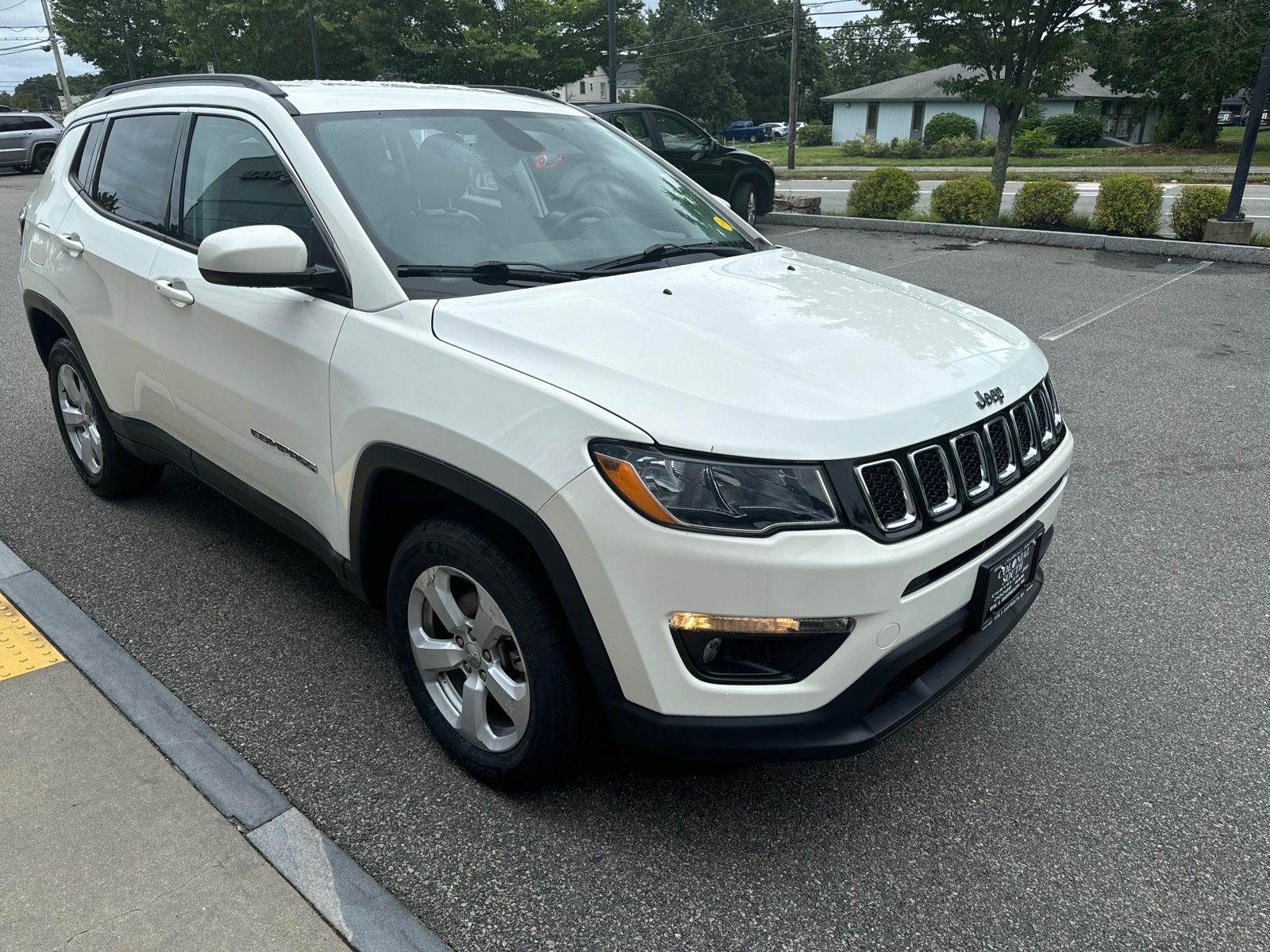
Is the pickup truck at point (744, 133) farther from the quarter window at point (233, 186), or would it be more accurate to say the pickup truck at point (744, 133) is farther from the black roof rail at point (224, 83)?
the quarter window at point (233, 186)

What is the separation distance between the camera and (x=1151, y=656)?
10.7 ft

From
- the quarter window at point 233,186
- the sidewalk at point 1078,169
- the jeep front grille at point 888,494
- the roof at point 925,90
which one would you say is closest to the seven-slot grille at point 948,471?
the jeep front grille at point 888,494

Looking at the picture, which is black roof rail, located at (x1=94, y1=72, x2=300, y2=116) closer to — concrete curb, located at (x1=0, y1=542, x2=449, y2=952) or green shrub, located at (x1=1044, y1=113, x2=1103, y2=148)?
concrete curb, located at (x1=0, y1=542, x2=449, y2=952)

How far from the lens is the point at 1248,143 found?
34.7ft

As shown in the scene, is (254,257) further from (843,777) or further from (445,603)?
(843,777)

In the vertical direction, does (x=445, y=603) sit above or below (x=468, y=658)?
above

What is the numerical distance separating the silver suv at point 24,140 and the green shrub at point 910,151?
33250 millimetres

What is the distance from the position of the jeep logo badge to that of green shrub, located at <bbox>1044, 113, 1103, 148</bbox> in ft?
157

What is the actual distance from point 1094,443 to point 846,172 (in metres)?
27.1

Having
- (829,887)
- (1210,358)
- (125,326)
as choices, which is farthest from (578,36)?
(829,887)

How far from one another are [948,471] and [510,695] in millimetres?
1230

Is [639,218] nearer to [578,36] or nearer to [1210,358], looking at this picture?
[1210,358]

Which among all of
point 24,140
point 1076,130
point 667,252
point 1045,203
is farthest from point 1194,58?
point 667,252

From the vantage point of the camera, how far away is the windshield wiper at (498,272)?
8.64 feet
